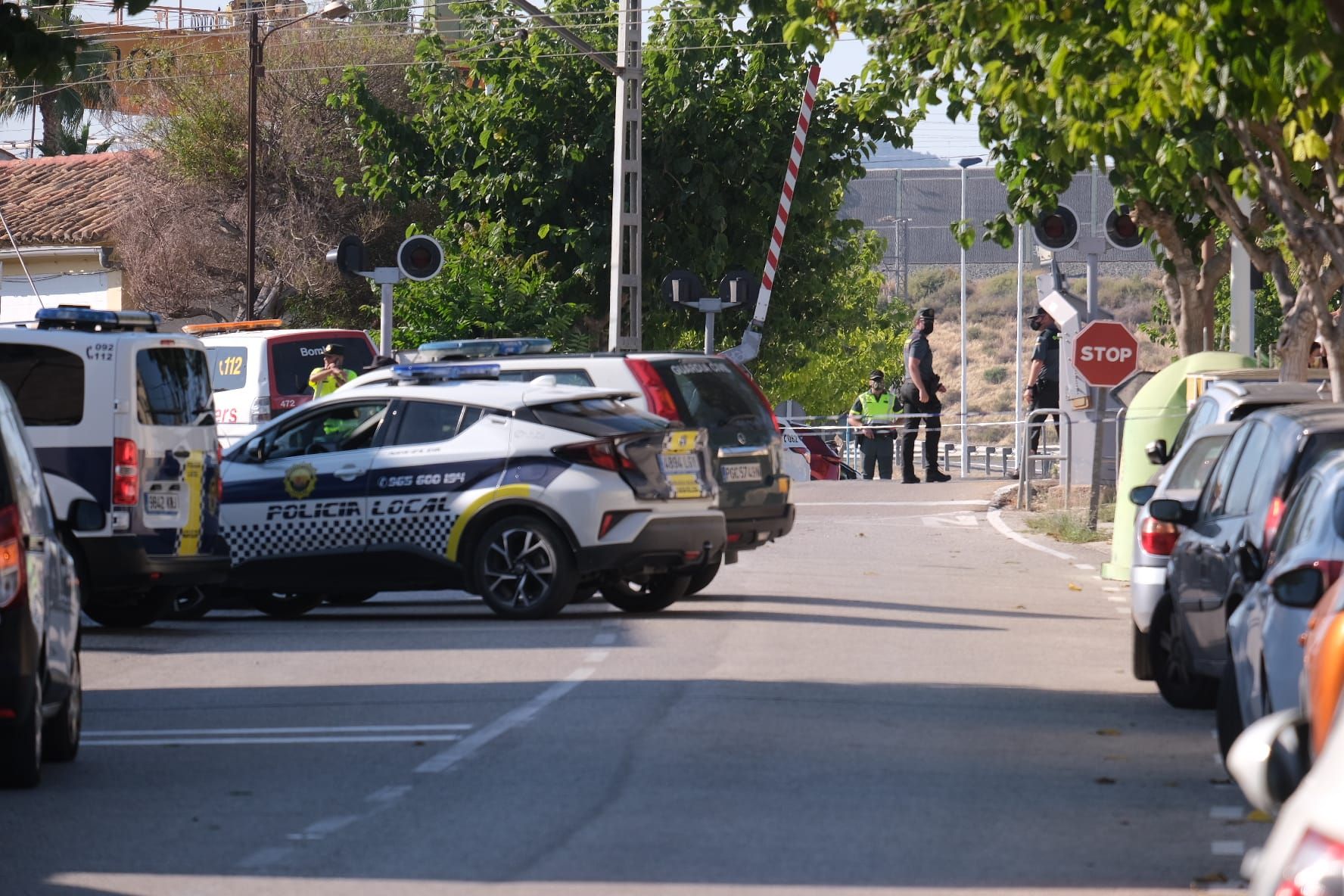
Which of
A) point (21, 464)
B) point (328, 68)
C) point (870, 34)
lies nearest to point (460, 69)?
point (328, 68)

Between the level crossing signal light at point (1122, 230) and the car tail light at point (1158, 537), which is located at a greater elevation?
the level crossing signal light at point (1122, 230)

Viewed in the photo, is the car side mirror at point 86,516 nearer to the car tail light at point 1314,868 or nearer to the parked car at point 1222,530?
the parked car at point 1222,530

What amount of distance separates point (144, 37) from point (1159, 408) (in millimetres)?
48709

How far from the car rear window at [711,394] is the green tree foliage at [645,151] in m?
20.6

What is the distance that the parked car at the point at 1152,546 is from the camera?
1217cm

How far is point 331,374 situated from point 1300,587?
51.0 ft

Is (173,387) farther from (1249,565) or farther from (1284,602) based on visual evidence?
(1284,602)

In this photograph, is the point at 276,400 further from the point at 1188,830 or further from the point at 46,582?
the point at 1188,830

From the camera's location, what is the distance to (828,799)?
341 inches

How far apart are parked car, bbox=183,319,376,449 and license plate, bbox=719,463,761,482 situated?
29.5 feet

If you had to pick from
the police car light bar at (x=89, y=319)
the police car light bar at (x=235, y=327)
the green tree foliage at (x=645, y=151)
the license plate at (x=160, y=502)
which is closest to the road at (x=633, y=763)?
the license plate at (x=160, y=502)

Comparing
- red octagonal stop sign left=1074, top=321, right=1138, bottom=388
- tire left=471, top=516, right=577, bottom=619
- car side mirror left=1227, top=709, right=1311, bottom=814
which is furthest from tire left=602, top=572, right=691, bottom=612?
car side mirror left=1227, top=709, right=1311, bottom=814

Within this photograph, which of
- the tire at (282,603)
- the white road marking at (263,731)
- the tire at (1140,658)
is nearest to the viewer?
the white road marking at (263,731)

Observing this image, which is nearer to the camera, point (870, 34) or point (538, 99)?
point (870, 34)
